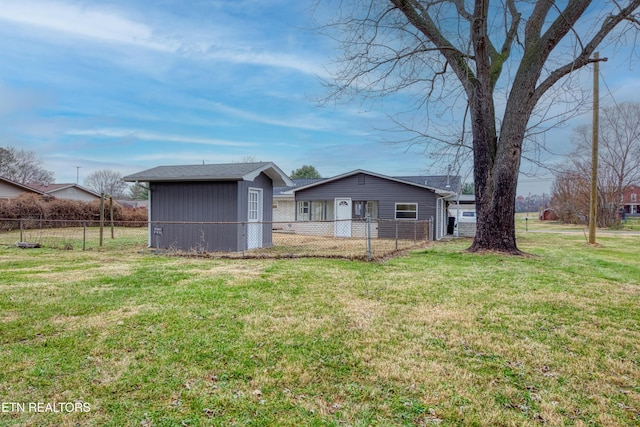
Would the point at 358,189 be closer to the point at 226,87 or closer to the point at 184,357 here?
the point at 226,87

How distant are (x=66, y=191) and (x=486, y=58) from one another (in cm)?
3522

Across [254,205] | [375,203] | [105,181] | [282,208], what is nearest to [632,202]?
[375,203]

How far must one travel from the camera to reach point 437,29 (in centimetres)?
1053

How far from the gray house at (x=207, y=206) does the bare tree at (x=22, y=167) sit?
112 ft

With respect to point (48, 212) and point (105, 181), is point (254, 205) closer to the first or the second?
point (48, 212)

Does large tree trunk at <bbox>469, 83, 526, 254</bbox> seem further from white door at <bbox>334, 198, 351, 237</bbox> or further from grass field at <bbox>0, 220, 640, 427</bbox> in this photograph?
white door at <bbox>334, 198, 351, 237</bbox>

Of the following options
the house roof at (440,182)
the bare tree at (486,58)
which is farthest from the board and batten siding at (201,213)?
the house roof at (440,182)

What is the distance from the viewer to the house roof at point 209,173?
1148cm

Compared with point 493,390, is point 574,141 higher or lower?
higher

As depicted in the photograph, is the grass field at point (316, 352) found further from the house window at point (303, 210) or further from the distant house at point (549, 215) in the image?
the distant house at point (549, 215)

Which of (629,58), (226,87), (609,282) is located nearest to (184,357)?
(609,282)

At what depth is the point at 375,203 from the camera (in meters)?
19.5

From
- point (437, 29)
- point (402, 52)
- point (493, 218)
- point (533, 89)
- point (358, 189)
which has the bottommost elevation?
point (493, 218)

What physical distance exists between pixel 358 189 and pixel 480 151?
364 inches
